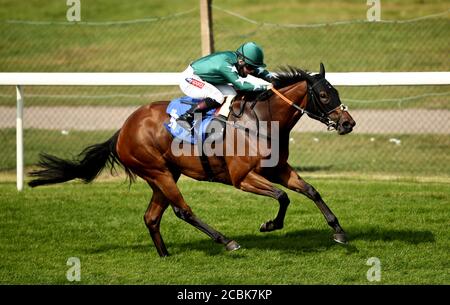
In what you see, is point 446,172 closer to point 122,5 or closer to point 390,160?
point 390,160

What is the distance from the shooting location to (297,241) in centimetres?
819

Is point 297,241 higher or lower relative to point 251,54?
lower

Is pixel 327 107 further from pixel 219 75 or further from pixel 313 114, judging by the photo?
pixel 219 75

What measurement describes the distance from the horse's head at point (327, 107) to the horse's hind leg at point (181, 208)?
1338 millimetres

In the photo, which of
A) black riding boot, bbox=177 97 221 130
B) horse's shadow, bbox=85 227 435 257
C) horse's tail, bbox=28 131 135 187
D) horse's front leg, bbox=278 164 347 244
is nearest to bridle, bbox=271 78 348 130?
horse's front leg, bbox=278 164 347 244

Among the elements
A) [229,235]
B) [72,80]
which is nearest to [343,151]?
[72,80]

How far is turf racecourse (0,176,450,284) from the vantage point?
7.11m

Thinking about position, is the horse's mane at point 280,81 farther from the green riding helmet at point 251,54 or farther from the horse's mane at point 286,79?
the green riding helmet at point 251,54

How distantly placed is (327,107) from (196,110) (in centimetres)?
117

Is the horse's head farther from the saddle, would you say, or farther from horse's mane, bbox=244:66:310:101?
the saddle

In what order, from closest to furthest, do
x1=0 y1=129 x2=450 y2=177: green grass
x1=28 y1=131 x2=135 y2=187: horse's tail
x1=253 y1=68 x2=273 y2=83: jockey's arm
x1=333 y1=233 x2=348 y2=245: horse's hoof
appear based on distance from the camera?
x1=333 y1=233 x2=348 y2=245: horse's hoof
x1=253 y1=68 x2=273 y2=83: jockey's arm
x1=28 y1=131 x2=135 y2=187: horse's tail
x1=0 y1=129 x2=450 y2=177: green grass

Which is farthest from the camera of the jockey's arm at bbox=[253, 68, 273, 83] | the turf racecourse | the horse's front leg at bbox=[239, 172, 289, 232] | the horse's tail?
the horse's tail
